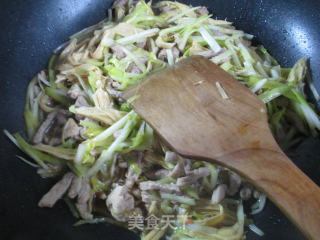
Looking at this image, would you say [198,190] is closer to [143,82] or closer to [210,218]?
[210,218]

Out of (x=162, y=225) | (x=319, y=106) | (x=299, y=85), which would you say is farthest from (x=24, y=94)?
(x=319, y=106)

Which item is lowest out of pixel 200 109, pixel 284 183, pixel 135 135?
pixel 135 135

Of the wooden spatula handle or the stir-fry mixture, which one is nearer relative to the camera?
the wooden spatula handle

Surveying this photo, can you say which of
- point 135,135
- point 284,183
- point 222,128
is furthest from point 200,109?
point 284,183

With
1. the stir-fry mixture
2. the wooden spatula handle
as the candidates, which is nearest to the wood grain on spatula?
the wooden spatula handle

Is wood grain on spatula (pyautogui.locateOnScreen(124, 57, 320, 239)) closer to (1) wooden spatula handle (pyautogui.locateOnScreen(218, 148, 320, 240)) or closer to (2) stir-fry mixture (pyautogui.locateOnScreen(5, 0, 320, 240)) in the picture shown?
(1) wooden spatula handle (pyautogui.locateOnScreen(218, 148, 320, 240))

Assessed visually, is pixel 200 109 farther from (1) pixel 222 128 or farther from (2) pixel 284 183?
(2) pixel 284 183

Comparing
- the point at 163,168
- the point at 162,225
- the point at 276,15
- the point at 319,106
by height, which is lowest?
the point at 162,225
